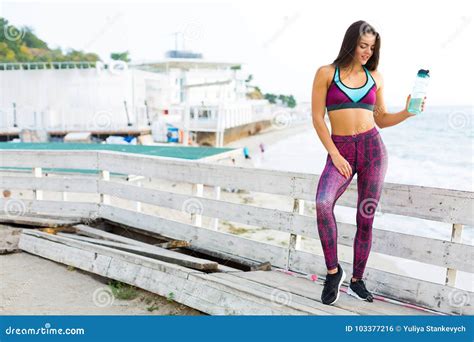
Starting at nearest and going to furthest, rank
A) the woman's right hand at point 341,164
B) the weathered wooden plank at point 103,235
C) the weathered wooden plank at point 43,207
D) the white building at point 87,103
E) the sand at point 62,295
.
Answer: the woman's right hand at point 341,164 → the sand at point 62,295 → the weathered wooden plank at point 103,235 → the weathered wooden plank at point 43,207 → the white building at point 87,103

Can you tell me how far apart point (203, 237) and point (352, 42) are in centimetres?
265

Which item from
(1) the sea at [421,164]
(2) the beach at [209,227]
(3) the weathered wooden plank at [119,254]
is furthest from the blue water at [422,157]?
(3) the weathered wooden plank at [119,254]

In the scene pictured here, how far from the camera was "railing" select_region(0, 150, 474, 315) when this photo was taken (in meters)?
3.53

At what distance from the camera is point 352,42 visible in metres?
3.28

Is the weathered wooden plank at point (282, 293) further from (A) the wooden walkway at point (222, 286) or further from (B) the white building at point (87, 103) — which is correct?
(B) the white building at point (87, 103)

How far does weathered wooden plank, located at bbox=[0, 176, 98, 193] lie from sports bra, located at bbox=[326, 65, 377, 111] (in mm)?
3752

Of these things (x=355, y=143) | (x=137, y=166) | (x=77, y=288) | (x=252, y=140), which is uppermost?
(x=355, y=143)

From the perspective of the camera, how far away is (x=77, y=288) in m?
4.23

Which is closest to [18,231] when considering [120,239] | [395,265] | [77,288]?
[120,239]

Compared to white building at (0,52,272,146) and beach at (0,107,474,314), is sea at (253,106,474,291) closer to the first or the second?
beach at (0,107,474,314)

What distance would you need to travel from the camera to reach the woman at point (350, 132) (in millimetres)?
3326

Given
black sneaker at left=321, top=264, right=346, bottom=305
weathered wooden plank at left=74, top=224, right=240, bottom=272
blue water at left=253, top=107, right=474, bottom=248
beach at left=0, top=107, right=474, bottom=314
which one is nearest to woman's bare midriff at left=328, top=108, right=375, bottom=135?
beach at left=0, top=107, right=474, bottom=314
